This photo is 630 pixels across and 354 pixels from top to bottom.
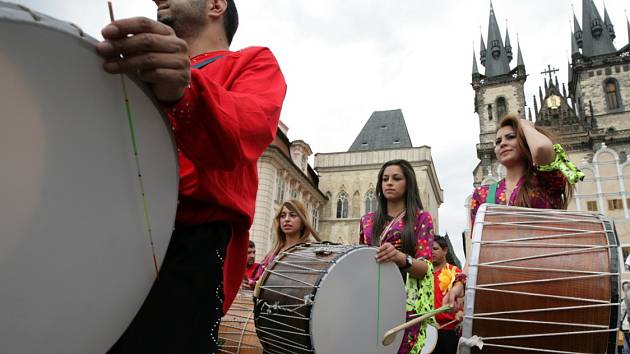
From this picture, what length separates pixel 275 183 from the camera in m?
21.0

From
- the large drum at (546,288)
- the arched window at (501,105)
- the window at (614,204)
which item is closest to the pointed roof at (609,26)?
the arched window at (501,105)

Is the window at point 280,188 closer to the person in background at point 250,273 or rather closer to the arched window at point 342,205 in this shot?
the arched window at point 342,205

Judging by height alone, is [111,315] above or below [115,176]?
→ below

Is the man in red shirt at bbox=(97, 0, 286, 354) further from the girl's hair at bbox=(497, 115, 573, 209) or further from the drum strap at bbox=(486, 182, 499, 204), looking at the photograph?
the drum strap at bbox=(486, 182, 499, 204)

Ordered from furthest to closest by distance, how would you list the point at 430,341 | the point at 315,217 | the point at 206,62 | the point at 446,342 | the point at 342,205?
1. the point at 342,205
2. the point at 315,217
3. the point at 446,342
4. the point at 430,341
5. the point at 206,62

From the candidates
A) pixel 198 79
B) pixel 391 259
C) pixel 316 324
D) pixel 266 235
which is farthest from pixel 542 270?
pixel 266 235

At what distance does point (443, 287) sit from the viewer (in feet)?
15.6

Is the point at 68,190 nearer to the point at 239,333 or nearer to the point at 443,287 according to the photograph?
the point at 239,333

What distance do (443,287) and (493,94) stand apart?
51.7m

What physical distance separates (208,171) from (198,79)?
0.99 ft

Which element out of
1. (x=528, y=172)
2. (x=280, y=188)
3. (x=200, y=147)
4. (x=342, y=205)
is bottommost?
(x=200, y=147)

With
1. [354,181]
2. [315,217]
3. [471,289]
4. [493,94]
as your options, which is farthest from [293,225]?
[493,94]

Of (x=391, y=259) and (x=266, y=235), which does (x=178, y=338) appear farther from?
(x=266, y=235)

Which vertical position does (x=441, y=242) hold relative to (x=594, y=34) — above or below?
below
